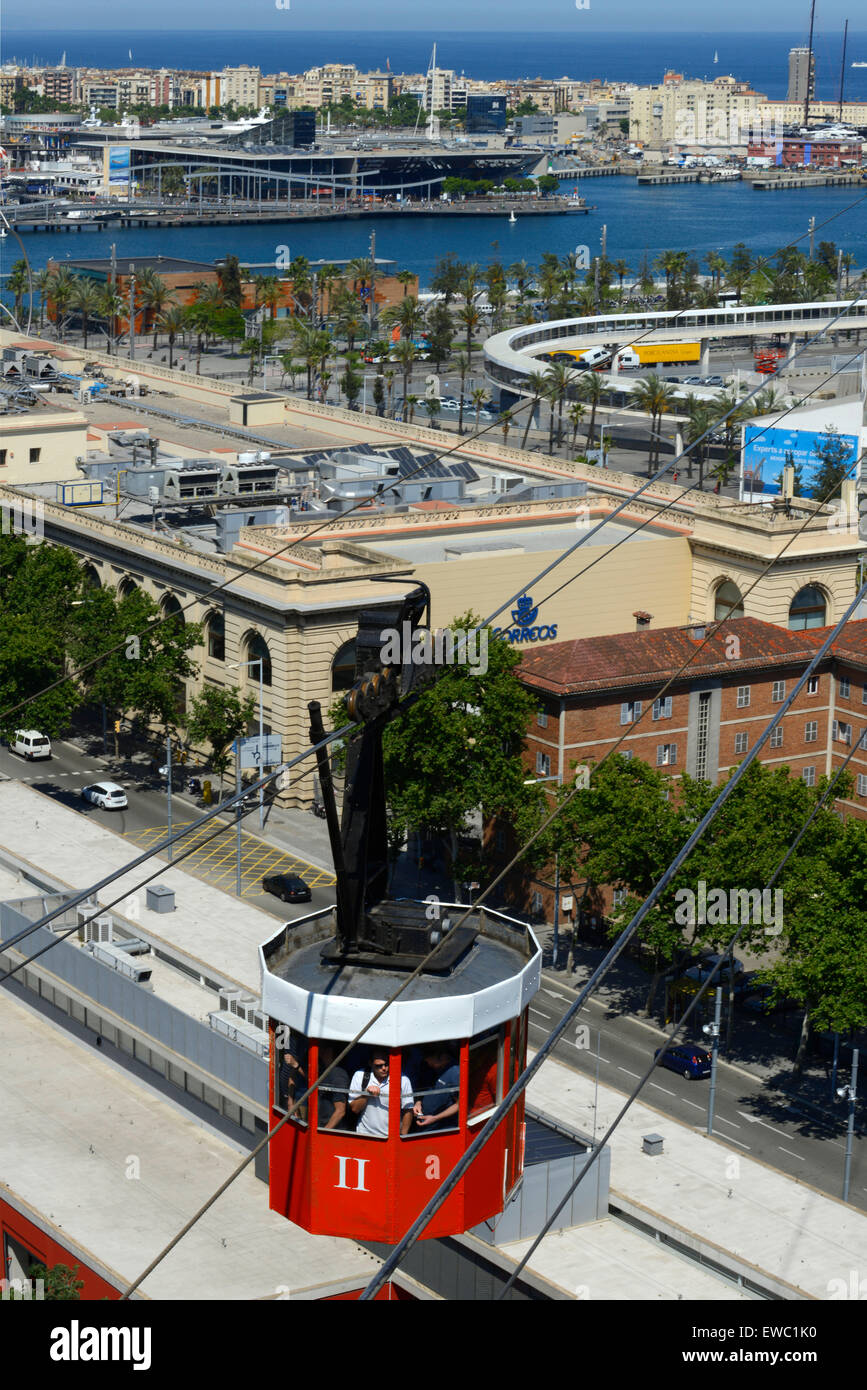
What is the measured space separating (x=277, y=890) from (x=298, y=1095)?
36.8 meters

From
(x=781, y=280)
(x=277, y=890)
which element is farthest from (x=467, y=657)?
(x=781, y=280)

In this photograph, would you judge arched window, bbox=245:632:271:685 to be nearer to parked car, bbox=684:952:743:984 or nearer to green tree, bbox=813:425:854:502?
parked car, bbox=684:952:743:984

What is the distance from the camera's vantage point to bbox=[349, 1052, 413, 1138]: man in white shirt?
19.1 metres

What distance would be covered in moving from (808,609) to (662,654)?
10.6 metres

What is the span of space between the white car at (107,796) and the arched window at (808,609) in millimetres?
21140

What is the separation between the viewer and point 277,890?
56.2m

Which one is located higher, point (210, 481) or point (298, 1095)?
point (298, 1095)

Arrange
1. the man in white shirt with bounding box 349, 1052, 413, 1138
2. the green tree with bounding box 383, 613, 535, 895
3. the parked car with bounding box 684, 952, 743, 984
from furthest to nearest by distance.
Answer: the green tree with bounding box 383, 613, 535, 895, the parked car with bounding box 684, 952, 743, 984, the man in white shirt with bounding box 349, 1052, 413, 1138

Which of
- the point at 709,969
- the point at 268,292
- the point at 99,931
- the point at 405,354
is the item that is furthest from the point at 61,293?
the point at 99,931

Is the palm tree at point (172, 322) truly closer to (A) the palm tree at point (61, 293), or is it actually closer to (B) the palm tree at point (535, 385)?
(A) the palm tree at point (61, 293)

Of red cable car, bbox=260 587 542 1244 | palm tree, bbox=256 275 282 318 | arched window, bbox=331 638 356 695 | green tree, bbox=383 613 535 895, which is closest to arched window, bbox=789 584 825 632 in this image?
arched window, bbox=331 638 356 695

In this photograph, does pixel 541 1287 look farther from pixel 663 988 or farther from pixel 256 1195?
pixel 663 988

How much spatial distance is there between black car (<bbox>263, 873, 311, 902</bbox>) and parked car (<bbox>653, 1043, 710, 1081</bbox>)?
40.4 feet

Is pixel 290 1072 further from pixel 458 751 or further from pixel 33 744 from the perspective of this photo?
pixel 33 744
